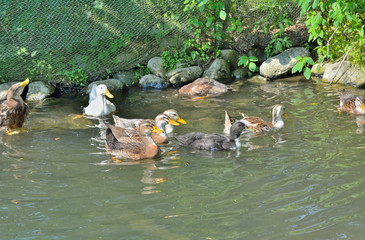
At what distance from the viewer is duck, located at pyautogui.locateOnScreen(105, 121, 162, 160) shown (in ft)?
23.9

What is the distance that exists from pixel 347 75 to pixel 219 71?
11.9 ft

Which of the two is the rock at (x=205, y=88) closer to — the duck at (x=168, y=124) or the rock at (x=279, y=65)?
the rock at (x=279, y=65)

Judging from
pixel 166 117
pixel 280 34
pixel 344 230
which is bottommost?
pixel 344 230

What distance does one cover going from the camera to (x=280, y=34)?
13461 millimetres

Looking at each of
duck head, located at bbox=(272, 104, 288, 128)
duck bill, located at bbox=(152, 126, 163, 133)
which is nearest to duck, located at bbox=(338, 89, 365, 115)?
duck head, located at bbox=(272, 104, 288, 128)

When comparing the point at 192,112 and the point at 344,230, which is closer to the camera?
the point at 344,230

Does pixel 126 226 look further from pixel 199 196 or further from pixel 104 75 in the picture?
pixel 104 75

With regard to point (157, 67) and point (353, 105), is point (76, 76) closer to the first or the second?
point (157, 67)

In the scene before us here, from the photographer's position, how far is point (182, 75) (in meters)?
13.7

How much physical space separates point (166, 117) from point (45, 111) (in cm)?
424

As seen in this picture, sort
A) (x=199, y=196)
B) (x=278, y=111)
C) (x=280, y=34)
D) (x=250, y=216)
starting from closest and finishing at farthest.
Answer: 1. (x=250, y=216)
2. (x=199, y=196)
3. (x=278, y=111)
4. (x=280, y=34)

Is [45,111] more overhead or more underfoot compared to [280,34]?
more underfoot

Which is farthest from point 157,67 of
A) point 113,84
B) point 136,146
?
point 136,146

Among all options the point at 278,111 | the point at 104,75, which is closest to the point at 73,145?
the point at 278,111
